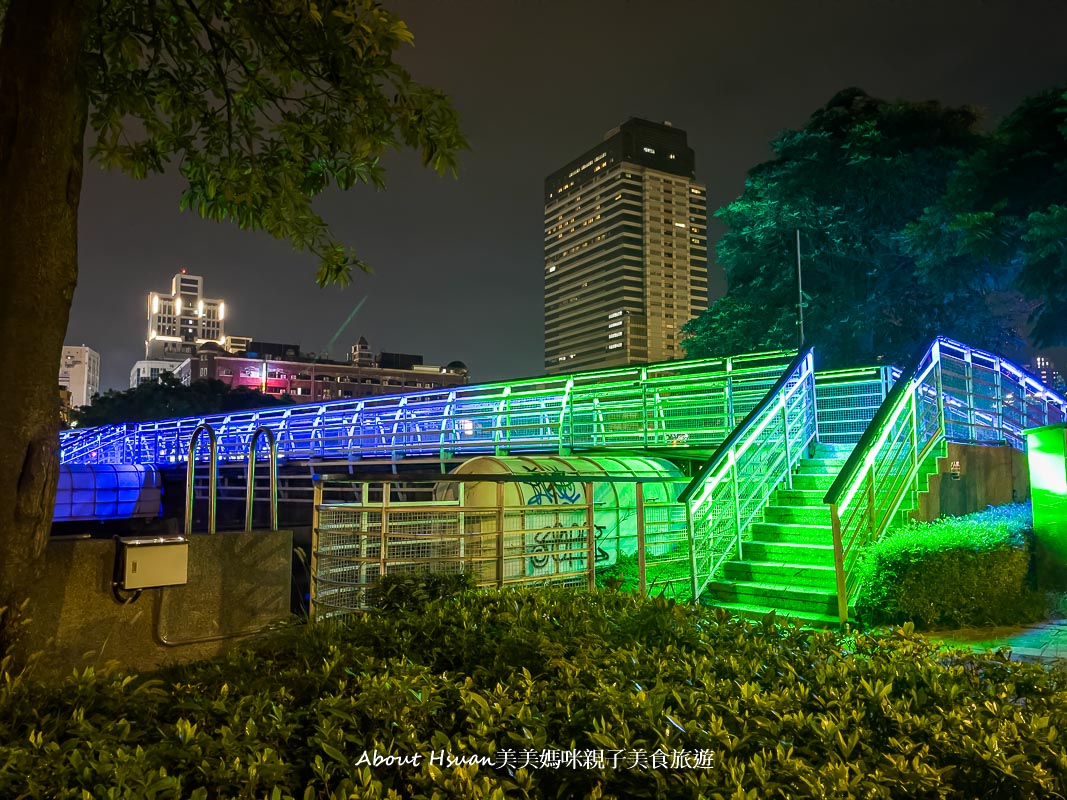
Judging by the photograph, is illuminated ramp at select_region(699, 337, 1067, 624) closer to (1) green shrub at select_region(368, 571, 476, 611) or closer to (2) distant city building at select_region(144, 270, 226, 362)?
(1) green shrub at select_region(368, 571, 476, 611)

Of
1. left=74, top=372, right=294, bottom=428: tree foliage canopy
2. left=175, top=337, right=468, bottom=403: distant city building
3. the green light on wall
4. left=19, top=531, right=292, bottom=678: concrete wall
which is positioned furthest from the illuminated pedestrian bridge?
left=175, top=337, right=468, bottom=403: distant city building

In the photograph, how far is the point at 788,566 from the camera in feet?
30.6

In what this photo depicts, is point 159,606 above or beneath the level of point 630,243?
beneath

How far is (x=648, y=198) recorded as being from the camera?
12225cm

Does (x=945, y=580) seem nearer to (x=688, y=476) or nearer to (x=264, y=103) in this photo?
(x=688, y=476)

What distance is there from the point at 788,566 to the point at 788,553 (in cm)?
32

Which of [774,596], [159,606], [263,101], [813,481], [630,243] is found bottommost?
[774,596]

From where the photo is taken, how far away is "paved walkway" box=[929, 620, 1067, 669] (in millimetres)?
7613

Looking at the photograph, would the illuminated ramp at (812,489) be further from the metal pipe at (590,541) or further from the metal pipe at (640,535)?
the metal pipe at (590,541)

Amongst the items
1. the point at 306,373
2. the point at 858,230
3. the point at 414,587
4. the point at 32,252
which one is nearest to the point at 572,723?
the point at 414,587

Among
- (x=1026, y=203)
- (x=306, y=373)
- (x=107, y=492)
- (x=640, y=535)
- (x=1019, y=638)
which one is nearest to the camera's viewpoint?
(x=1019, y=638)

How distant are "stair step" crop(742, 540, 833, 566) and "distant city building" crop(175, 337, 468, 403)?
4455 inches

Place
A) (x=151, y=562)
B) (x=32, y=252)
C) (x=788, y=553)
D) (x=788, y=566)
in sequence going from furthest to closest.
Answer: (x=788, y=553), (x=788, y=566), (x=151, y=562), (x=32, y=252)

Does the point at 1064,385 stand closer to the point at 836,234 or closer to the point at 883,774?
the point at 836,234
